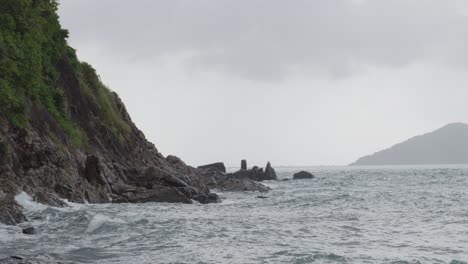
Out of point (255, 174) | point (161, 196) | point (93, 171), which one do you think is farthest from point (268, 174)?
point (93, 171)

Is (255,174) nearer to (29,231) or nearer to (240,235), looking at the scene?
(240,235)

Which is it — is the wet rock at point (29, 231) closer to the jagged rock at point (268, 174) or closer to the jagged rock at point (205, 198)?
the jagged rock at point (205, 198)

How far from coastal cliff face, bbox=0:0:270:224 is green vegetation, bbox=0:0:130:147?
0.06 meters

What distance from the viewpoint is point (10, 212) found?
2248 cm

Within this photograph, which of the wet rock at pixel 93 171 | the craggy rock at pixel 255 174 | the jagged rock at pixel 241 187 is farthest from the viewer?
the craggy rock at pixel 255 174

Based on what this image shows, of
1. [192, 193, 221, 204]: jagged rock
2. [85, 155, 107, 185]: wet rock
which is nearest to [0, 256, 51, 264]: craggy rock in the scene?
[85, 155, 107, 185]: wet rock

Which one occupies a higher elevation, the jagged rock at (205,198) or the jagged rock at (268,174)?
the jagged rock at (268,174)

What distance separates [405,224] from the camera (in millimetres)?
25719

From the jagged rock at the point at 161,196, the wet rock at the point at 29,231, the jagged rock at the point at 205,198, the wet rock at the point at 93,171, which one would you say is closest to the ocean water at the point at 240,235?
the wet rock at the point at 29,231

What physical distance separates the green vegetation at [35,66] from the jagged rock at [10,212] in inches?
308

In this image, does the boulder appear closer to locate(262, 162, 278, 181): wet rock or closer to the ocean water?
the ocean water

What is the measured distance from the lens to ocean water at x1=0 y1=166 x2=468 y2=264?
16.7 metres

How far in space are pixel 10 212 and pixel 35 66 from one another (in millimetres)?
15567

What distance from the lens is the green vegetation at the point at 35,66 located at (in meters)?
31.5
